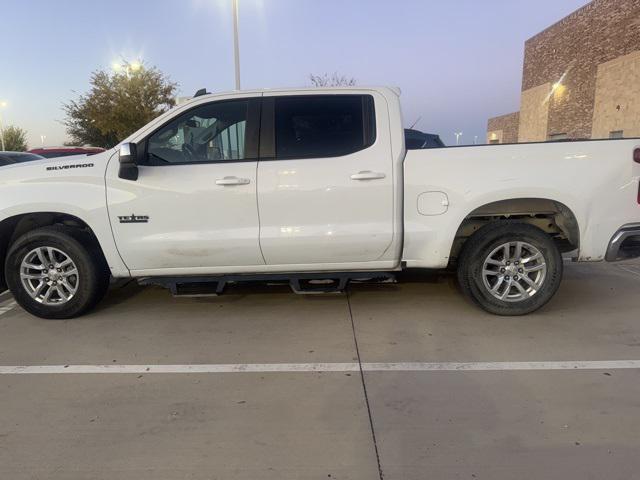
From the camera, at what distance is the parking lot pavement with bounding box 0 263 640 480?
269 centimetres

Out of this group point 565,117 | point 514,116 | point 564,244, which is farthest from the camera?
point 514,116

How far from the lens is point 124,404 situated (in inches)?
130

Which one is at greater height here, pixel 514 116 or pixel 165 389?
pixel 514 116

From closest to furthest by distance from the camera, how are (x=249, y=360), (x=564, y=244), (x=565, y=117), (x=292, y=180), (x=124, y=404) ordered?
(x=124, y=404)
(x=249, y=360)
(x=292, y=180)
(x=564, y=244)
(x=565, y=117)

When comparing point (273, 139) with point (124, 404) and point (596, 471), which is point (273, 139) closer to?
point (124, 404)

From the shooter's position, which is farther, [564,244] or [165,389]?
[564,244]

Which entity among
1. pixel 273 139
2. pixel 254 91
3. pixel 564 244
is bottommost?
pixel 564 244

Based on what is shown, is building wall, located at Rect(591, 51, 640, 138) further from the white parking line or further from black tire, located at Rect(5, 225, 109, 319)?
black tire, located at Rect(5, 225, 109, 319)

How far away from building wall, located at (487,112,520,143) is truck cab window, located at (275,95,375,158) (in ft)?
115

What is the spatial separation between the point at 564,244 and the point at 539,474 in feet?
9.65

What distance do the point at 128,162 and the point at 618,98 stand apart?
70.6ft

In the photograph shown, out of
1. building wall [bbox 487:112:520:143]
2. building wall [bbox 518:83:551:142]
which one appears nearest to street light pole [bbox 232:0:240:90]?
building wall [bbox 518:83:551:142]

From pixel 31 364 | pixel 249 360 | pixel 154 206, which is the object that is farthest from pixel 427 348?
pixel 31 364

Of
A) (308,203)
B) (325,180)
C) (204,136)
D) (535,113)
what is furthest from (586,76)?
(204,136)
